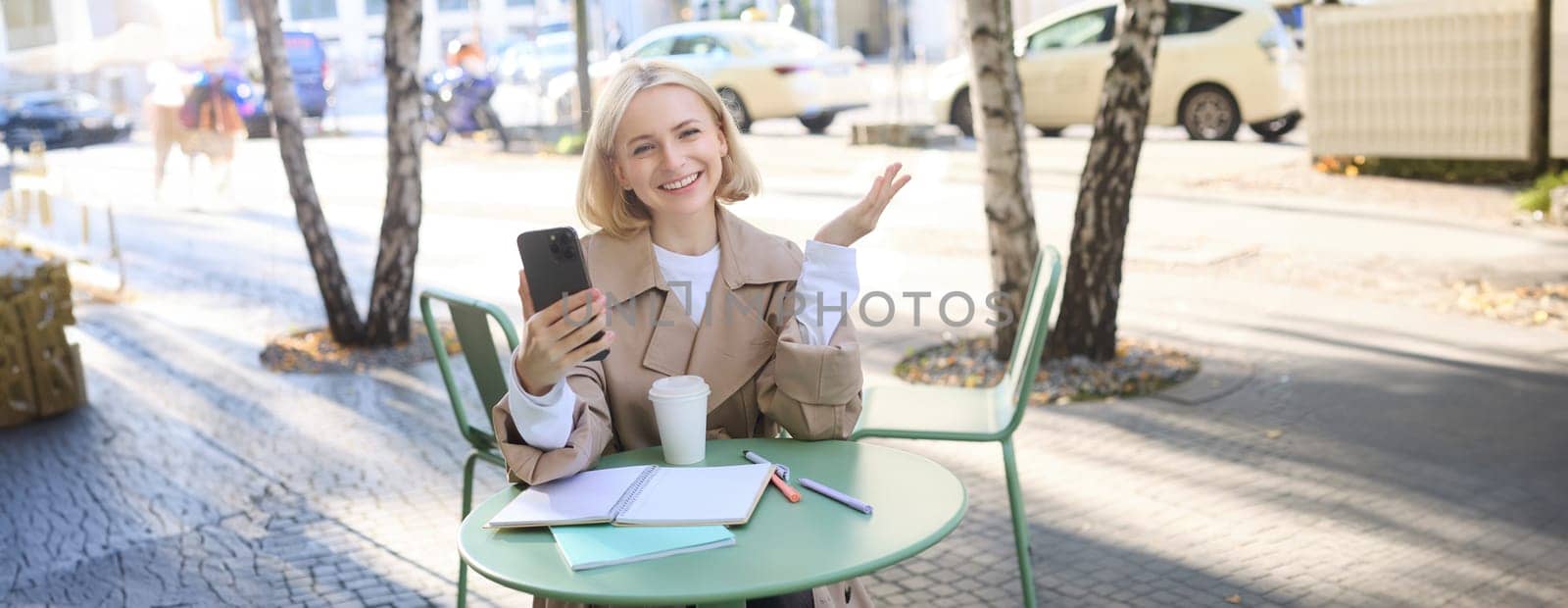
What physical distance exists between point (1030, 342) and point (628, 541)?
68.7 inches

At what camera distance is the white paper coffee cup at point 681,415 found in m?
2.54

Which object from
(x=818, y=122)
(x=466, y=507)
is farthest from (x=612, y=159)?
(x=818, y=122)

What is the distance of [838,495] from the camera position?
2.40 meters

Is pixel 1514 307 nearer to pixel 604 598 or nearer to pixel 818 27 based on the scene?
pixel 604 598

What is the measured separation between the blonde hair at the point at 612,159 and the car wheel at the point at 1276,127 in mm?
12267

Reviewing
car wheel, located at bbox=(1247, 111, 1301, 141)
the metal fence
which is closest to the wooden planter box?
the metal fence

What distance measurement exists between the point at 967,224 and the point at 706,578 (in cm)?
884

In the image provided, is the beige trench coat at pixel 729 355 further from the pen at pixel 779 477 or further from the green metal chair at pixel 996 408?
the green metal chair at pixel 996 408

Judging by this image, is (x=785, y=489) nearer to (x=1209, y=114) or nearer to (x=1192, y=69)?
(x=1192, y=69)

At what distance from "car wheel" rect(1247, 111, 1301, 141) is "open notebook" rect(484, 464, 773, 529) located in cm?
1277

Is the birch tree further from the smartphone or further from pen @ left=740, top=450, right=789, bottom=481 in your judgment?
the smartphone

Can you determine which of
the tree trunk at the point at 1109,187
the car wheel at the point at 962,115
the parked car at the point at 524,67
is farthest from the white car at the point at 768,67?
the tree trunk at the point at 1109,187

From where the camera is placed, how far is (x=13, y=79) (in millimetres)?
14438

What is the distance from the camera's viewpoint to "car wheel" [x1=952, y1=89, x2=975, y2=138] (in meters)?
16.0
